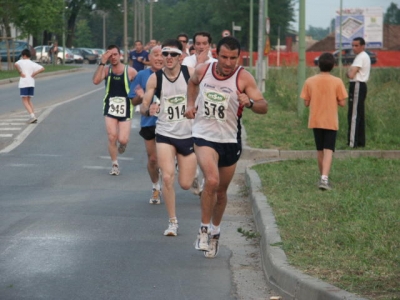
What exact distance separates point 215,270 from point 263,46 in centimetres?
3059

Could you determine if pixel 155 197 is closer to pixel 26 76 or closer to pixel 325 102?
pixel 325 102

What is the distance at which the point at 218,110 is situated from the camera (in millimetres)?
8875

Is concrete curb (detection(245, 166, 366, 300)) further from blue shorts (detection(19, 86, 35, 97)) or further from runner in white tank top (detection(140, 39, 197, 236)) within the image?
blue shorts (detection(19, 86, 35, 97))

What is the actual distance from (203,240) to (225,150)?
82 centimetres

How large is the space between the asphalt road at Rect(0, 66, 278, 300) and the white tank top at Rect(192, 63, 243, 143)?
109cm

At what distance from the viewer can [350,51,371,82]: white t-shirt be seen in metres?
16.6

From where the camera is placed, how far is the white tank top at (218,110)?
8812mm

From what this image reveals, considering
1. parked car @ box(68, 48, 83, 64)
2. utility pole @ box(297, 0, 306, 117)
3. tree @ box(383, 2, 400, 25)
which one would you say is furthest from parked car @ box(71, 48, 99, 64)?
tree @ box(383, 2, 400, 25)

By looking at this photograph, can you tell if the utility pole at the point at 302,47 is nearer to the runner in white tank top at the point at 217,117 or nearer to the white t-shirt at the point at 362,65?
the white t-shirt at the point at 362,65

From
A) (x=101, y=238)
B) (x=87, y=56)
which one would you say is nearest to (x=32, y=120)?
(x=101, y=238)

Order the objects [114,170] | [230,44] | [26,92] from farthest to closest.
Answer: [26,92]
[114,170]
[230,44]

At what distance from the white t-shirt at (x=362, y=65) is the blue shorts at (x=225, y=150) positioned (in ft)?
26.1

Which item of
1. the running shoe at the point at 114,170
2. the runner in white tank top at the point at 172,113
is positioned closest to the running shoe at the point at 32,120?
the running shoe at the point at 114,170

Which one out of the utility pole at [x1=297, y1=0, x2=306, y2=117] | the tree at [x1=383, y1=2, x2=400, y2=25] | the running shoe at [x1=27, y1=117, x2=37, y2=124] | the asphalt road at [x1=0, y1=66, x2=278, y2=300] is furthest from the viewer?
the tree at [x1=383, y1=2, x2=400, y2=25]
